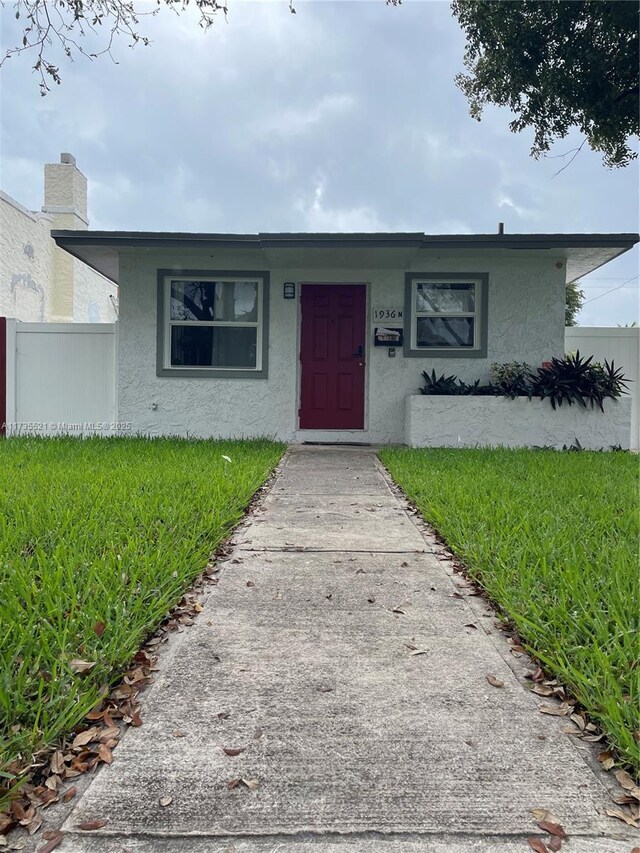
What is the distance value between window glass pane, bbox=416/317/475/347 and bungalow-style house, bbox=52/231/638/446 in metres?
0.02

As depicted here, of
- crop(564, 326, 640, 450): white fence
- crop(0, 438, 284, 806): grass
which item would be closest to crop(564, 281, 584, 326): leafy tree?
crop(564, 326, 640, 450): white fence

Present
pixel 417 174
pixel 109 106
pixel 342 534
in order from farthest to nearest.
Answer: pixel 417 174 < pixel 109 106 < pixel 342 534

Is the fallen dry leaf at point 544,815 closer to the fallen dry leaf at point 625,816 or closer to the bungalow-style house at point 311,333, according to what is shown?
the fallen dry leaf at point 625,816

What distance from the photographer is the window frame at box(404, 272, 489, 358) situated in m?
9.48

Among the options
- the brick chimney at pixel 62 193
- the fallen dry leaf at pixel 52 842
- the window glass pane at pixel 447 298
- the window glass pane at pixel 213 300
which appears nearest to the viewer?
the fallen dry leaf at pixel 52 842

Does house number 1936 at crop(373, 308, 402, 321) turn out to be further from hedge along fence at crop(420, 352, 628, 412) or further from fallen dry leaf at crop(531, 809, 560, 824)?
fallen dry leaf at crop(531, 809, 560, 824)

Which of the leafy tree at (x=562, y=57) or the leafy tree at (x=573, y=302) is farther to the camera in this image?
the leafy tree at (x=573, y=302)

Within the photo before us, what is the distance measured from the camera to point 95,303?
17.2 m

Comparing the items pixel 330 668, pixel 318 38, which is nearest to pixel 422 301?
pixel 318 38

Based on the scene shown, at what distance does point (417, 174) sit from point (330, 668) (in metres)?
16.7

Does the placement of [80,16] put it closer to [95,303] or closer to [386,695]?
[386,695]

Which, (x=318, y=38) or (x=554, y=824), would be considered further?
(x=318, y=38)

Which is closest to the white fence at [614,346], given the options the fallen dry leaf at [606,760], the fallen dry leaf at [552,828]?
the fallen dry leaf at [606,760]

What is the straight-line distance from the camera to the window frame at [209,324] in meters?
9.59
